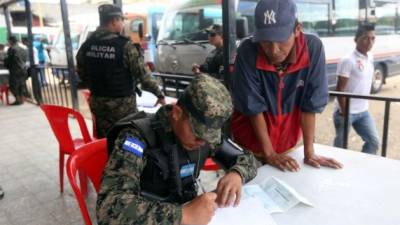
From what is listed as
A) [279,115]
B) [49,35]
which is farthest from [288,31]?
[49,35]

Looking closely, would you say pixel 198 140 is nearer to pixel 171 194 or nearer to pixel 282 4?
pixel 171 194

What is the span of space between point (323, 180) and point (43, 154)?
11.5 ft

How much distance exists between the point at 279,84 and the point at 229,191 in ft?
1.95

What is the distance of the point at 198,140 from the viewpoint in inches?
42.5

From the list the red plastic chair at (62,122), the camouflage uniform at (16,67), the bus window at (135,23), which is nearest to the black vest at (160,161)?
the red plastic chair at (62,122)

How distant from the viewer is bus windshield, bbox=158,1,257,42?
18.7 ft

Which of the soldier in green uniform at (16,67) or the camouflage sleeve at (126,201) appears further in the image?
the soldier in green uniform at (16,67)

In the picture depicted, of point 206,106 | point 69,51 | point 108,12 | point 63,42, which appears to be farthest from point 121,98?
point 63,42

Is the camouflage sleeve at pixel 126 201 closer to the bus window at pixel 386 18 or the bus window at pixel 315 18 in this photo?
the bus window at pixel 315 18

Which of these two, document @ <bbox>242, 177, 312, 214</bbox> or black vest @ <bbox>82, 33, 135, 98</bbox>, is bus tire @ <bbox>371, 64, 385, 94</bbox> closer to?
black vest @ <bbox>82, 33, 135, 98</bbox>

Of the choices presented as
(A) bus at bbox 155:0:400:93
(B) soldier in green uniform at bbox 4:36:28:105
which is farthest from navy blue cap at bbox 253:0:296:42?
(B) soldier in green uniform at bbox 4:36:28:105

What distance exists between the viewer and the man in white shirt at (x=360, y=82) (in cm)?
312

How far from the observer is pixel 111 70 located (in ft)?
8.86

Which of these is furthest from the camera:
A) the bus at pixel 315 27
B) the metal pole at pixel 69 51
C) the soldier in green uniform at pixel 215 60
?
the bus at pixel 315 27
